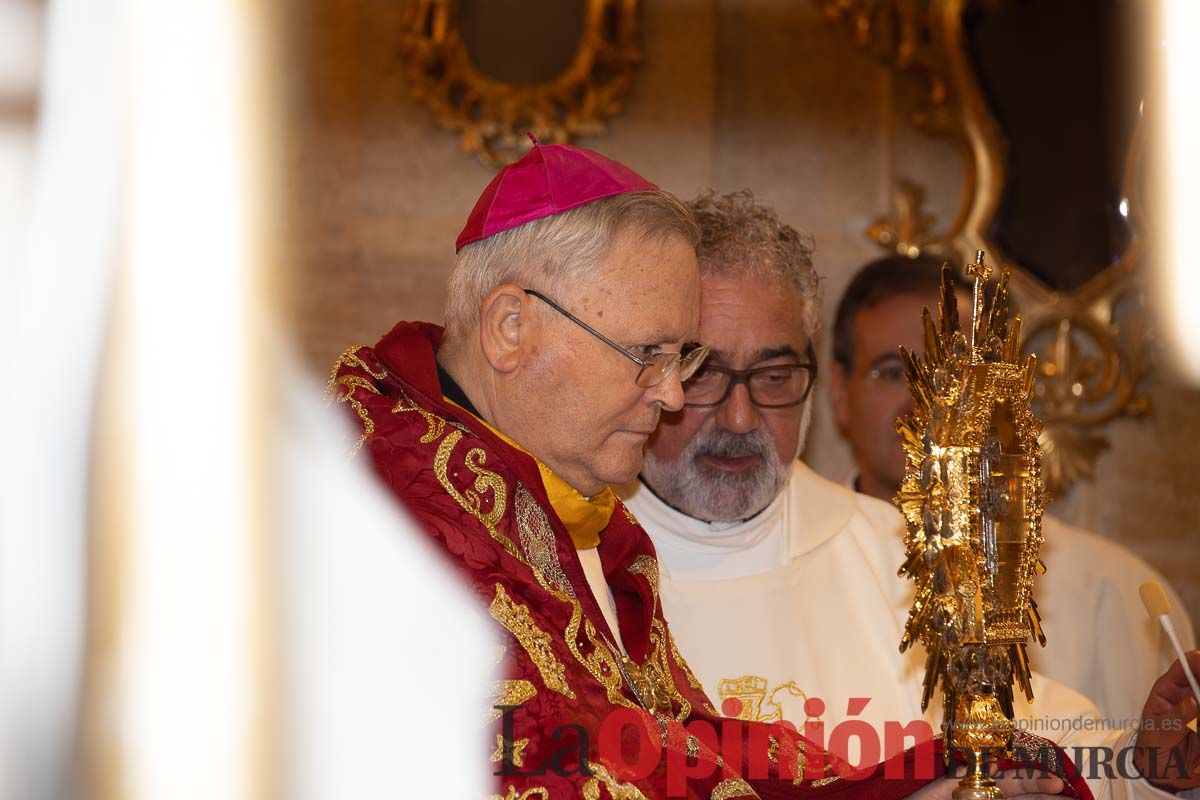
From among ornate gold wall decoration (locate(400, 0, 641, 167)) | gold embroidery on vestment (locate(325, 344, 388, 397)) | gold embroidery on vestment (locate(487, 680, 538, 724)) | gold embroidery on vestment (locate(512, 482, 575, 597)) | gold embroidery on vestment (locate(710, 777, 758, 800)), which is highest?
ornate gold wall decoration (locate(400, 0, 641, 167))

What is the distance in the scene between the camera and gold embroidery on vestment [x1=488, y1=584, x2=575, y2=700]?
2406 mm

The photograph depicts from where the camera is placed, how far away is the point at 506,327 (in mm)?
2771

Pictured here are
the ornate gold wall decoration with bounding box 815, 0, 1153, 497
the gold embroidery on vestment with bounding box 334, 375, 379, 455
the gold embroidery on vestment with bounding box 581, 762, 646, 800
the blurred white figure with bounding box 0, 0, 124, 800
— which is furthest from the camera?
the ornate gold wall decoration with bounding box 815, 0, 1153, 497

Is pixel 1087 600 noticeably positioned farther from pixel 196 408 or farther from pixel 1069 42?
pixel 196 408

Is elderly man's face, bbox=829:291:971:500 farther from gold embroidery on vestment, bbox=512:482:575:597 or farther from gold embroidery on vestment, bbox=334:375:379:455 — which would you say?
gold embroidery on vestment, bbox=334:375:379:455

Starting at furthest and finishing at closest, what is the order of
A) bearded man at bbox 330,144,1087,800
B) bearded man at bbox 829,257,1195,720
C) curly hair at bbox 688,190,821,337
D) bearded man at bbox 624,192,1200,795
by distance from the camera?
1. bearded man at bbox 829,257,1195,720
2. curly hair at bbox 688,190,821,337
3. bearded man at bbox 624,192,1200,795
4. bearded man at bbox 330,144,1087,800

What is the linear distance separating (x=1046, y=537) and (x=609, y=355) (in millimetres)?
2486

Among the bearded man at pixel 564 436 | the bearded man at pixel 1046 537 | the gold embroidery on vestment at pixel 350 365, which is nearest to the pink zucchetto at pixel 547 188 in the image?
the bearded man at pixel 564 436

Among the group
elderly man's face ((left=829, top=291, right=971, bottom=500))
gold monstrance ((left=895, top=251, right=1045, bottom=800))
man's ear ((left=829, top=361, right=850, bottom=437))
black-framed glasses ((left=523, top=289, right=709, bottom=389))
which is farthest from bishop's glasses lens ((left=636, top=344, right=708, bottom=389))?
man's ear ((left=829, top=361, right=850, bottom=437))

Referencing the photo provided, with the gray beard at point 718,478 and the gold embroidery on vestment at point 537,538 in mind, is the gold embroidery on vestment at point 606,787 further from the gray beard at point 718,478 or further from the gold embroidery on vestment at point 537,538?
the gray beard at point 718,478

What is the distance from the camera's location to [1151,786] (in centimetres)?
325

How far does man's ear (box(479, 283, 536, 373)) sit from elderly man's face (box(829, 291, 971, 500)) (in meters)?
2.27

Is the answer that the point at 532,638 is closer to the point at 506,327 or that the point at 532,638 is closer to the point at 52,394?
the point at 506,327

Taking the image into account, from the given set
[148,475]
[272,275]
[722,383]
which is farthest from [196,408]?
[722,383]
